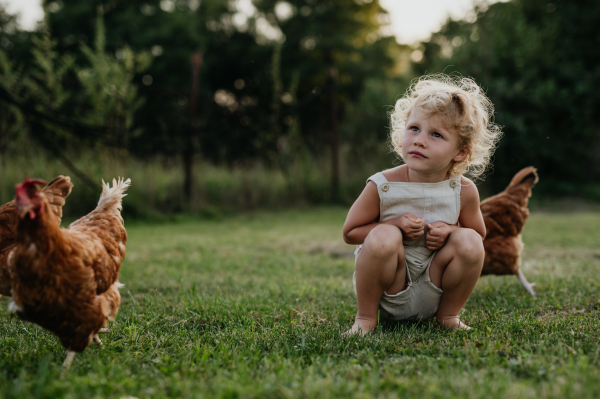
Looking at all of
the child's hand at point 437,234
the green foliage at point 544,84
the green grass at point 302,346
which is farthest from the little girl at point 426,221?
the green foliage at point 544,84

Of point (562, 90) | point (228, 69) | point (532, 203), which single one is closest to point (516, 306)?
point (532, 203)

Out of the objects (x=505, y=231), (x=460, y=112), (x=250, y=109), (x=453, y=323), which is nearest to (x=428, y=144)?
(x=460, y=112)

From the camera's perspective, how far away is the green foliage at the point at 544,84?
38.5 ft

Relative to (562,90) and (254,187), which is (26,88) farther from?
(562,90)

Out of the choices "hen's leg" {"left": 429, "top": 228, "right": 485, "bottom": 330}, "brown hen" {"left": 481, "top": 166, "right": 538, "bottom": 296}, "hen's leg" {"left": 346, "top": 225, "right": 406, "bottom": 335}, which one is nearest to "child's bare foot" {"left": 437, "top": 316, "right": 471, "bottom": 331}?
"hen's leg" {"left": 429, "top": 228, "right": 485, "bottom": 330}

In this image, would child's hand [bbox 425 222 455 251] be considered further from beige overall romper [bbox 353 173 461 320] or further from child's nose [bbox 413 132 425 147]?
child's nose [bbox 413 132 425 147]

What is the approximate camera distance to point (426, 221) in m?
2.28

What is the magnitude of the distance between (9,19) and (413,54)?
20.6 metres

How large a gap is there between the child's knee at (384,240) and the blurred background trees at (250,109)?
1001 millimetres

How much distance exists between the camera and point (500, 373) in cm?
163

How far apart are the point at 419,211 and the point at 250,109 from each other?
8931 mm

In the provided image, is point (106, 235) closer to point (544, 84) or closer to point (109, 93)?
point (109, 93)

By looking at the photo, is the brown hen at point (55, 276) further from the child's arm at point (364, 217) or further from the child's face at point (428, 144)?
the child's face at point (428, 144)

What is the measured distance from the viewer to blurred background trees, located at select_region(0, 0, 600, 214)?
26.3 ft
